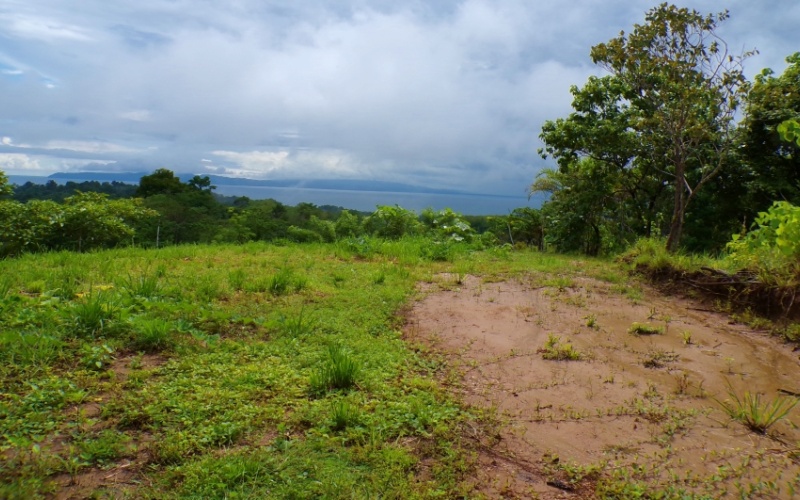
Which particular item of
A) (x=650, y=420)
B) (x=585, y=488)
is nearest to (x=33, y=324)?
(x=585, y=488)

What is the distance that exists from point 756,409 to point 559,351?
4.53 feet

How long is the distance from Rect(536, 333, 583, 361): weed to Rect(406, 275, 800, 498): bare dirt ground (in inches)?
1.2

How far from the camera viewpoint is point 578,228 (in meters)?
12.3

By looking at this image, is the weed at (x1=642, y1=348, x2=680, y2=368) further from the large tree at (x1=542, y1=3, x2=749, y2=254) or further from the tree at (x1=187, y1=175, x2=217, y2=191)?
the tree at (x1=187, y1=175, x2=217, y2=191)

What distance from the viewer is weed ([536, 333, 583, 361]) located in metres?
4.11

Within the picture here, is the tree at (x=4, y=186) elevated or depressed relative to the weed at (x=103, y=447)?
elevated

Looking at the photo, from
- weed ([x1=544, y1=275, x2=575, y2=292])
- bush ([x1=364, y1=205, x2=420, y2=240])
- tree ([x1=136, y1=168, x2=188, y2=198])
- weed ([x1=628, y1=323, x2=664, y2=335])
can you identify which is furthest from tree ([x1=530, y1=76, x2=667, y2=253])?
tree ([x1=136, y1=168, x2=188, y2=198])

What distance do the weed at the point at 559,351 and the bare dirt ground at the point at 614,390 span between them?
30 millimetres

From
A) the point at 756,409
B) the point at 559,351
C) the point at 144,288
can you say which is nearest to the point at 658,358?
the point at 559,351

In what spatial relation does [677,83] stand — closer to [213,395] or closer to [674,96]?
[674,96]

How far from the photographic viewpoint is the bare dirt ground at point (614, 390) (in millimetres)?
2561

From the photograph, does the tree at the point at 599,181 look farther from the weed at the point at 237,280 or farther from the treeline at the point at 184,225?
the weed at the point at 237,280

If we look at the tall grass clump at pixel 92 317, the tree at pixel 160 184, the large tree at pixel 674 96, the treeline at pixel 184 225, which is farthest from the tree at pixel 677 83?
the tree at pixel 160 184

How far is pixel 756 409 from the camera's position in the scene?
3.12m
